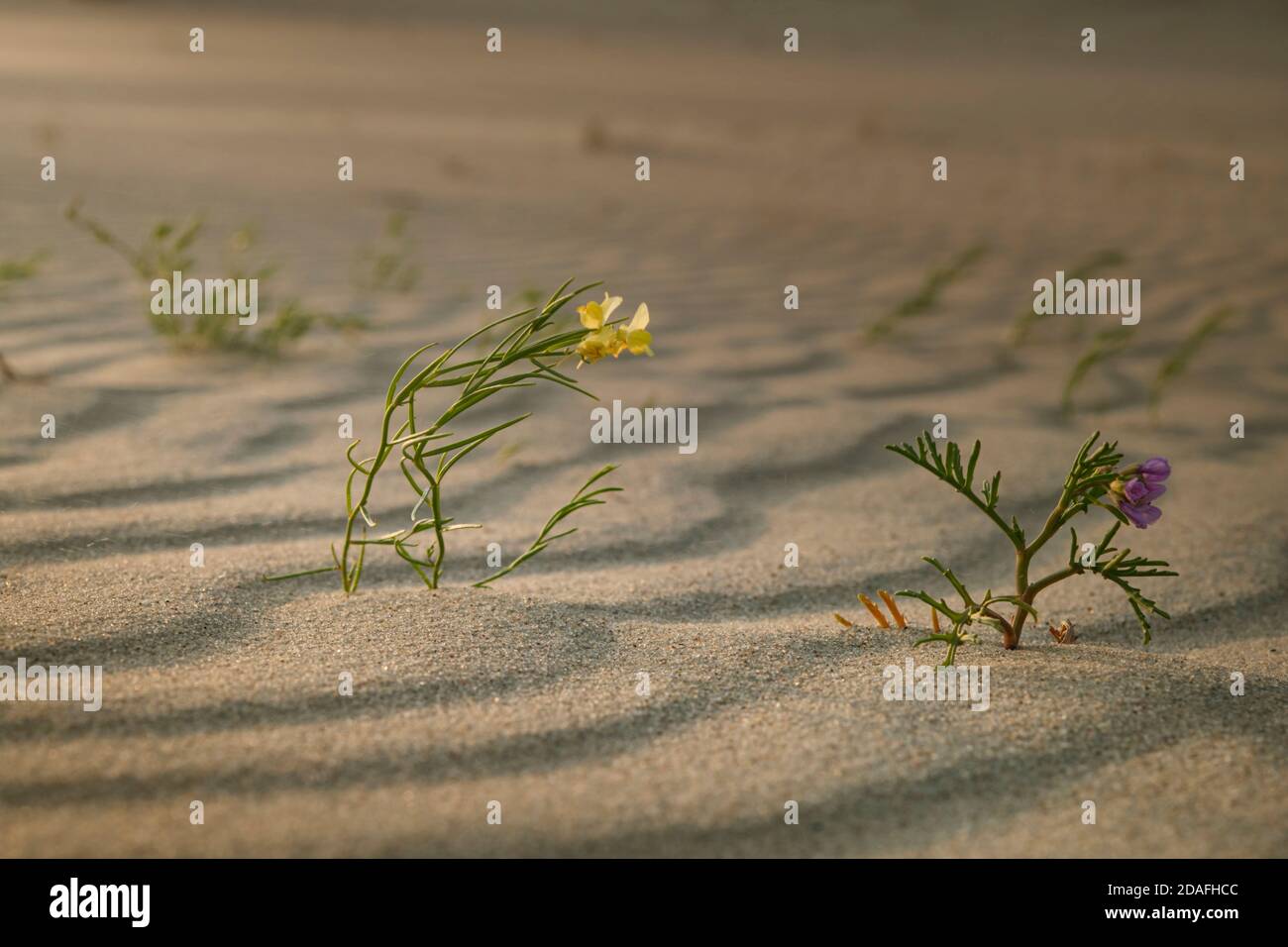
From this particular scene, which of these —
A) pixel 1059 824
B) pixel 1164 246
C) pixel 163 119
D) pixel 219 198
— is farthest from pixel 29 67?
pixel 1059 824

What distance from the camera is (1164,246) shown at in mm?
5098

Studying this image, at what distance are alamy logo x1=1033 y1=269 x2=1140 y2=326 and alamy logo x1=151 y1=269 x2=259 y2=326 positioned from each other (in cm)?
247

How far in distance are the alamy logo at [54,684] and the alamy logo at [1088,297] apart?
3.25 meters

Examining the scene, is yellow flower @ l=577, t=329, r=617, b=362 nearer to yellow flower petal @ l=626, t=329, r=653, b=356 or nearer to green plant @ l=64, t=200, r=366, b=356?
yellow flower petal @ l=626, t=329, r=653, b=356

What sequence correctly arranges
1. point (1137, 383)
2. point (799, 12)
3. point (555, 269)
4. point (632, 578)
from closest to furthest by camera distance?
1. point (632, 578)
2. point (1137, 383)
3. point (555, 269)
4. point (799, 12)

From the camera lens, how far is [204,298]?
11.2 feet

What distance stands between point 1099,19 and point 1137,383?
14.2 m

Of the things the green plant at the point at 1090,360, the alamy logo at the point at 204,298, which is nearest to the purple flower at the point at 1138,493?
the green plant at the point at 1090,360

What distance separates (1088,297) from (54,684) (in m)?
3.88

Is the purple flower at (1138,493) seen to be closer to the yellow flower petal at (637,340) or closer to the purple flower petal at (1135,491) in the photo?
the purple flower petal at (1135,491)

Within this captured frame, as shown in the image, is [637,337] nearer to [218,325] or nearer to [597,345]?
[597,345]

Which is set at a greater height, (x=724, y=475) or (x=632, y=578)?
(x=724, y=475)
